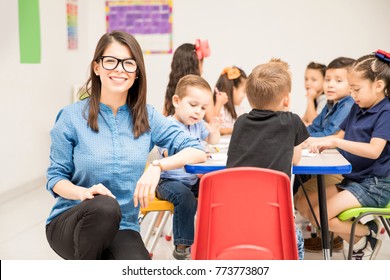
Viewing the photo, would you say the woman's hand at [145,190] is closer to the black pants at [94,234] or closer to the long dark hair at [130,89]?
the black pants at [94,234]

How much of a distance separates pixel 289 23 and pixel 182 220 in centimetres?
355

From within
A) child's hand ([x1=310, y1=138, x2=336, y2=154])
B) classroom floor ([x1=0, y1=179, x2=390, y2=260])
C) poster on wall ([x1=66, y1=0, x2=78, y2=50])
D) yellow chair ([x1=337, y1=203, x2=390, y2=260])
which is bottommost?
classroom floor ([x1=0, y1=179, x2=390, y2=260])

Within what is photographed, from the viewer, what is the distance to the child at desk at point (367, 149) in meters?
2.40

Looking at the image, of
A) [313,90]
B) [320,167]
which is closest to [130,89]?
[320,167]

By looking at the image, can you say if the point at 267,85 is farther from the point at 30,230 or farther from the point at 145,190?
the point at 30,230

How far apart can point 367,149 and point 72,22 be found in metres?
3.61

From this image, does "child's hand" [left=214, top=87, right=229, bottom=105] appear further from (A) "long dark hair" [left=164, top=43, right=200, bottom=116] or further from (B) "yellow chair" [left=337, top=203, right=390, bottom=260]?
(B) "yellow chair" [left=337, top=203, right=390, bottom=260]

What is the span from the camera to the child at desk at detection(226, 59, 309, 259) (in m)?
1.96

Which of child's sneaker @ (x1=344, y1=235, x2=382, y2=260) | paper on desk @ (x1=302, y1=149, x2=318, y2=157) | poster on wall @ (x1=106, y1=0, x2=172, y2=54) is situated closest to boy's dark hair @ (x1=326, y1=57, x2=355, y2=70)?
paper on desk @ (x1=302, y1=149, x2=318, y2=157)

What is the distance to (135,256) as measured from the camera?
1.76 meters

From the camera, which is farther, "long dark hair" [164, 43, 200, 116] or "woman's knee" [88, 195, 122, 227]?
"long dark hair" [164, 43, 200, 116]

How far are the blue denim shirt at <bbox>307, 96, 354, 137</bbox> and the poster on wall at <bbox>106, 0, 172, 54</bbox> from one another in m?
2.73
